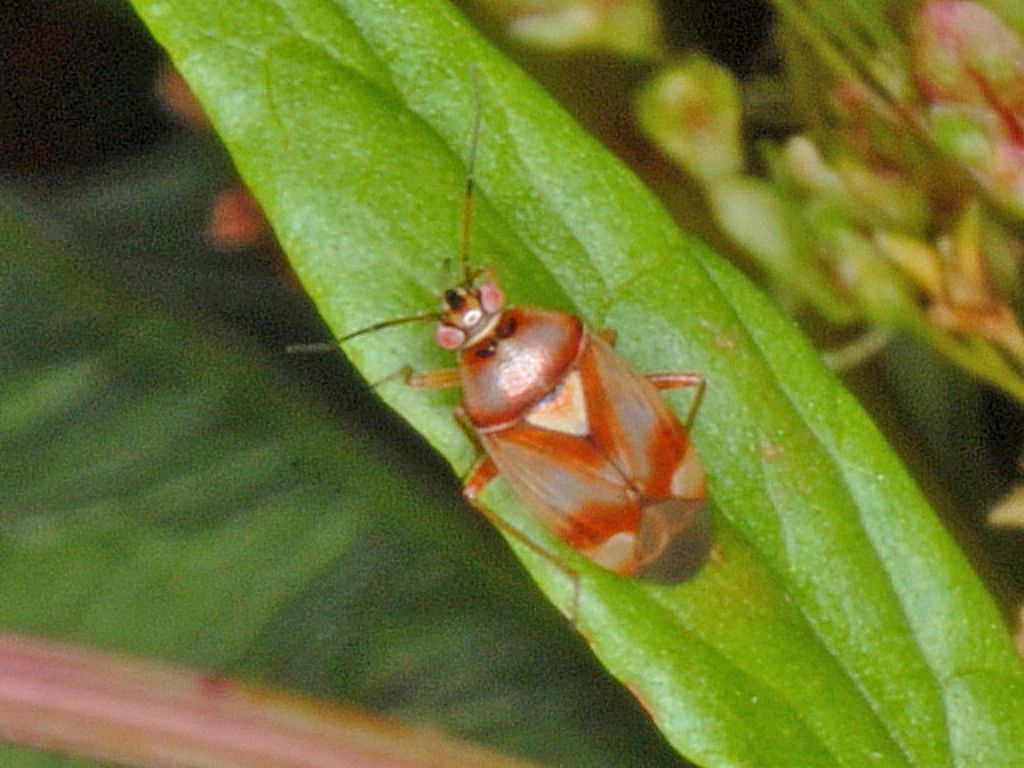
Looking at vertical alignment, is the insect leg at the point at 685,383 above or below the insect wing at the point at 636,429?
above

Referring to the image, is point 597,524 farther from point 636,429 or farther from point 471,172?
point 471,172

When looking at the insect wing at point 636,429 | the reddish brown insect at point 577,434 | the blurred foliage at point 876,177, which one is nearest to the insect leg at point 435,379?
the reddish brown insect at point 577,434

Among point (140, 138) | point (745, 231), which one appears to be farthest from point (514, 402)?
point (140, 138)

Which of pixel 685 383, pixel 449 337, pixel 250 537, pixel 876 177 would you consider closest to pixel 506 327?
pixel 449 337

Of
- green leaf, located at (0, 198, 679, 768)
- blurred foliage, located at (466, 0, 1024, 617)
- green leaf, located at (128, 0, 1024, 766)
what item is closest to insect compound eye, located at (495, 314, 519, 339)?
green leaf, located at (128, 0, 1024, 766)

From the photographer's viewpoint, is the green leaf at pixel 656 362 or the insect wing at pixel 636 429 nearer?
the green leaf at pixel 656 362

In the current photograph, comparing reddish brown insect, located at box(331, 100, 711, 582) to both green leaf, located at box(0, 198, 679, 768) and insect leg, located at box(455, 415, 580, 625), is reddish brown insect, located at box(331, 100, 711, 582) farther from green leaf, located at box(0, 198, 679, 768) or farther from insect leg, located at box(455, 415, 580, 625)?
green leaf, located at box(0, 198, 679, 768)

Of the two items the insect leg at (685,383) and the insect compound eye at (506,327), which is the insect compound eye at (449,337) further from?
the insect leg at (685,383)
